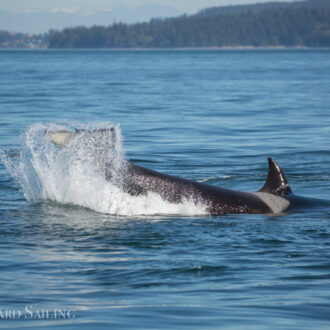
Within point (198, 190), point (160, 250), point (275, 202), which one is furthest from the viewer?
point (275, 202)

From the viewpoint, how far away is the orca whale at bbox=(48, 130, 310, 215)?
10711mm

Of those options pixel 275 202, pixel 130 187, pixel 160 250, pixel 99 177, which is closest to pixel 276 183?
pixel 275 202

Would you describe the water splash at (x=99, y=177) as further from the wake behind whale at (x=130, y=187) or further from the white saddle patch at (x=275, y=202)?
the white saddle patch at (x=275, y=202)

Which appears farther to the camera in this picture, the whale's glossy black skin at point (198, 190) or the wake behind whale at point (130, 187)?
the whale's glossy black skin at point (198, 190)

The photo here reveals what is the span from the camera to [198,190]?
1091 centimetres

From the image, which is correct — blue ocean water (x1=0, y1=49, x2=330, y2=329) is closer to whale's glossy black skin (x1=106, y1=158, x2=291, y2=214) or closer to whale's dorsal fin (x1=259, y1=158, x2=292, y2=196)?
whale's glossy black skin (x1=106, y1=158, x2=291, y2=214)

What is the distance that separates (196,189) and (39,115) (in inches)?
704

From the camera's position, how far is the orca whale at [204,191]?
10.7 meters

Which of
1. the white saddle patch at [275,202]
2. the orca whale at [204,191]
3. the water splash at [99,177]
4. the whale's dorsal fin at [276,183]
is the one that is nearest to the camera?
the water splash at [99,177]

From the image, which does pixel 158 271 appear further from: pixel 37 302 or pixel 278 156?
pixel 278 156

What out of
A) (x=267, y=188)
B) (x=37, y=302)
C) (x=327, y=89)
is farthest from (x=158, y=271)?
(x=327, y=89)

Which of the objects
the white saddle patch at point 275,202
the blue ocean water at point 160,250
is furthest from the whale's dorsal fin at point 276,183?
the blue ocean water at point 160,250

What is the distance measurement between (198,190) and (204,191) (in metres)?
0.10

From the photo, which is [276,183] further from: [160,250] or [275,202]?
[160,250]
